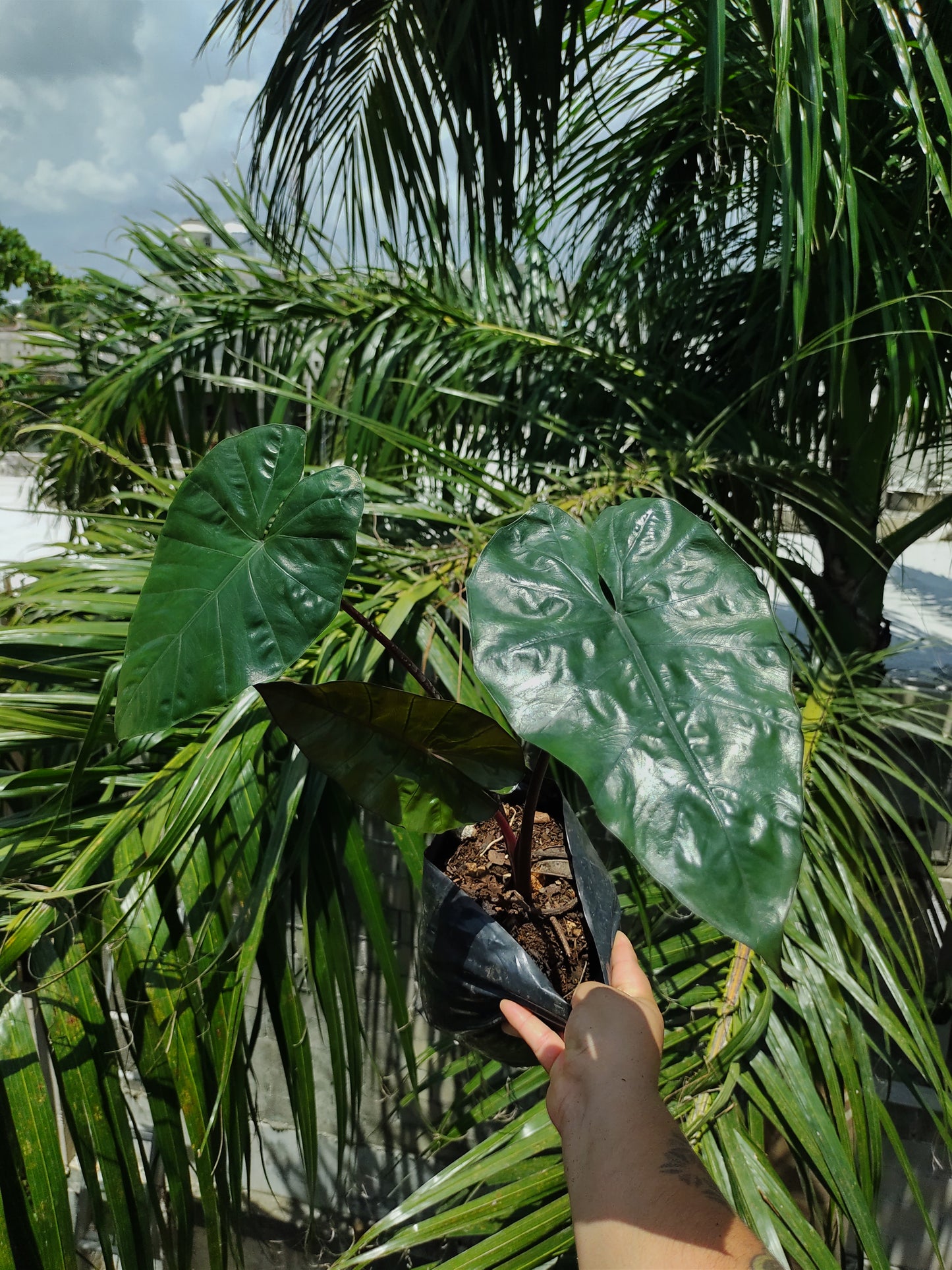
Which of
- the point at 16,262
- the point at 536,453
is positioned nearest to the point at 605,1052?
the point at 536,453

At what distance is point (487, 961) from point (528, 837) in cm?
9

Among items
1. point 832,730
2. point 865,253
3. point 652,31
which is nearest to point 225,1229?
point 832,730

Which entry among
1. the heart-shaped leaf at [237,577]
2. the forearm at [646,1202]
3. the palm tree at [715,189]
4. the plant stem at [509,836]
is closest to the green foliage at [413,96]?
the palm tree at [715,189]

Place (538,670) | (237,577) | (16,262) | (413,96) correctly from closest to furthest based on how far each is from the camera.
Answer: (538,670) < (237,577) < (413,96) < (16,262)

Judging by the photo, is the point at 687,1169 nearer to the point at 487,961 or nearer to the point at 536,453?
the point at 487,961

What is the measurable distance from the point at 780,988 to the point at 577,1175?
0.32 m

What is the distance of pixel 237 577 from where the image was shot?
52cm

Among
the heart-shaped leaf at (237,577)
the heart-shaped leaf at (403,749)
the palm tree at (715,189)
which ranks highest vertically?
the palm tree at (715,189)

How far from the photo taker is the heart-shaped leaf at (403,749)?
48 cm

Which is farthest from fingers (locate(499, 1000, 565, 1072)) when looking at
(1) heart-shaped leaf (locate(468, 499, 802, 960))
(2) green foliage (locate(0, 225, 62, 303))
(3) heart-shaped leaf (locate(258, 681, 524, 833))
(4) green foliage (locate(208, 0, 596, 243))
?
(2) green foliage (locate(0, 225, 62, 303))

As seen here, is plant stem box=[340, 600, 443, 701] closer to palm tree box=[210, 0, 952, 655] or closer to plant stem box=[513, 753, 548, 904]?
plant stem box=[513, 753, 548, 904]

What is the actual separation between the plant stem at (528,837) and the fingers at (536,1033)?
0.27ft

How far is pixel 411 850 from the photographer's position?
77cm

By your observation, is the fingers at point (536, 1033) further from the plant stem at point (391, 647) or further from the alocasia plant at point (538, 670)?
the plant stem at point (391, 647)
